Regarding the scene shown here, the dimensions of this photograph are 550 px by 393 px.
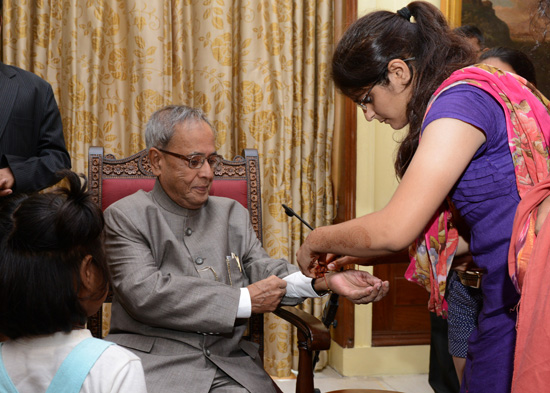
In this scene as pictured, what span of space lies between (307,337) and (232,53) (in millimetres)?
2268

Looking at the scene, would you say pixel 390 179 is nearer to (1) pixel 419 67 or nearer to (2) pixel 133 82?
(2) pixel 133 82

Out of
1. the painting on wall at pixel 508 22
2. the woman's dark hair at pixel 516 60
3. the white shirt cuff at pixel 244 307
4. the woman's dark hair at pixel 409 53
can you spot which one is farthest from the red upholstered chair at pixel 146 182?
the painting on wall at pixel 508 22

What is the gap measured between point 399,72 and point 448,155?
15.3 inches

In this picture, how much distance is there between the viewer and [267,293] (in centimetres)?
Answer: 227

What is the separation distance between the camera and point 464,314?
218cm

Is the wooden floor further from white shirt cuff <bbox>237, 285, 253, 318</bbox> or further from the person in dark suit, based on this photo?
the person in dark suit

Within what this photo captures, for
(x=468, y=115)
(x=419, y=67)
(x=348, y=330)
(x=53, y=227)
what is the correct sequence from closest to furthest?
(x=53, y=227) → (x=468, y=115) → (x=419, y=67) → (x=348, y=330)

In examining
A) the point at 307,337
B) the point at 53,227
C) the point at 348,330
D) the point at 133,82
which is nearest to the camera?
the point at 53,227

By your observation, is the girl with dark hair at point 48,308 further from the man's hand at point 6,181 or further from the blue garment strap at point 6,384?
the man's hand at point 6,181

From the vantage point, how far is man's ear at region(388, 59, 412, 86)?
5.47 feet

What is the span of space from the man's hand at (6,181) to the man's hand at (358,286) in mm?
1312


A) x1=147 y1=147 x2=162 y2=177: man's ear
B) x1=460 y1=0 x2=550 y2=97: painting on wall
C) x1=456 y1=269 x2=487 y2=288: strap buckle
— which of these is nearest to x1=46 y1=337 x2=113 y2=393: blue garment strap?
x1=456 y1=269 x2=487 y2=288: strap buckle

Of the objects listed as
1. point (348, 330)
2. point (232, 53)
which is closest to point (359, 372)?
point (348, 330)

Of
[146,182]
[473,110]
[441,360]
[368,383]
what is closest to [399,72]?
[473,110]
